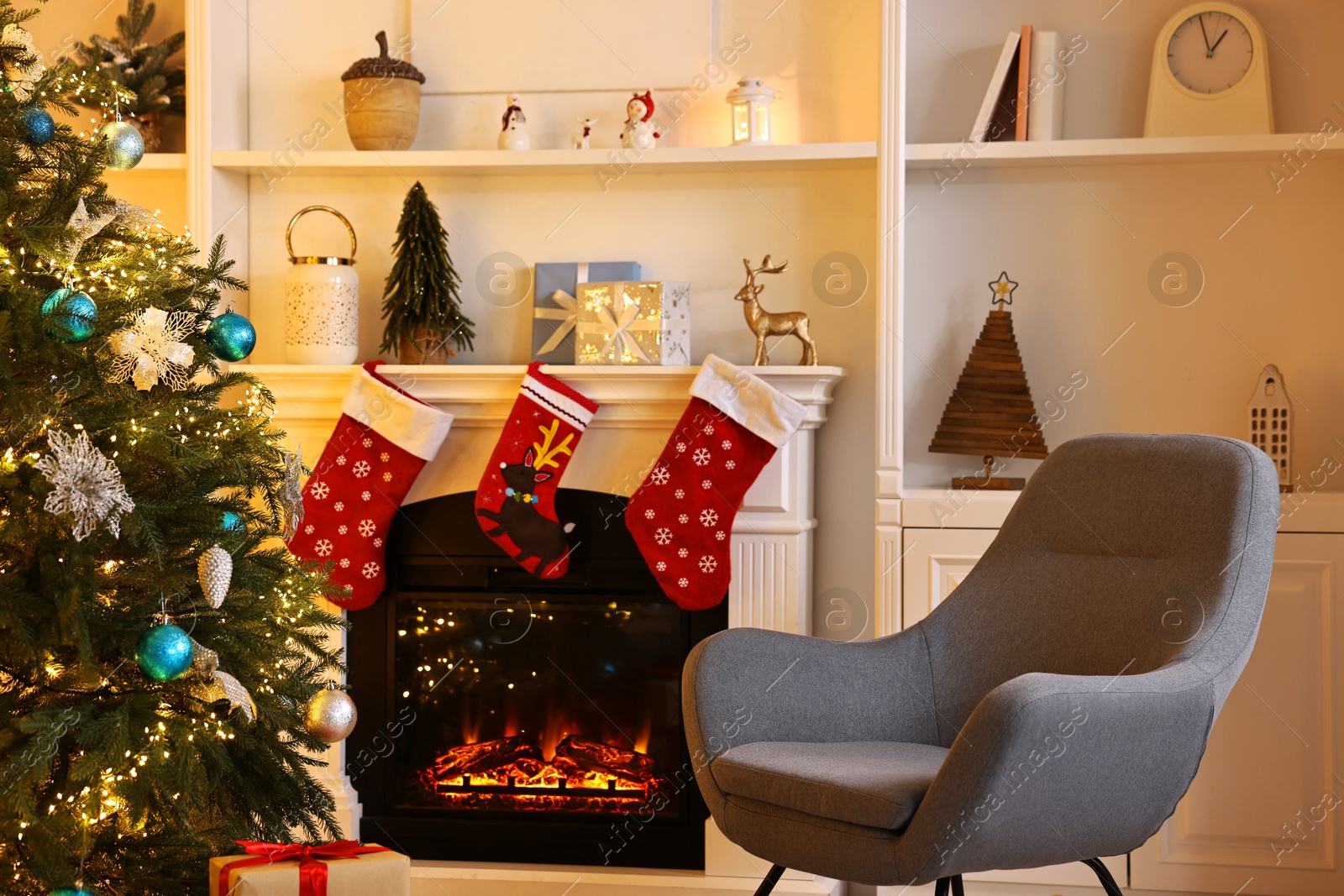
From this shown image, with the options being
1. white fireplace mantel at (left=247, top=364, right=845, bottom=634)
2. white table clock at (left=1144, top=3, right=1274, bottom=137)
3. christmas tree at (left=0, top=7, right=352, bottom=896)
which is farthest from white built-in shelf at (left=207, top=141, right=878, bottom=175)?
christmas tree at (left=0, top=7, right=352, bottom=896)

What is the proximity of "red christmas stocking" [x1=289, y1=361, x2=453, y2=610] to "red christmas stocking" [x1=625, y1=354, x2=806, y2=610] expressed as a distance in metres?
0.55

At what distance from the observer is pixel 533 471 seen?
2.79m

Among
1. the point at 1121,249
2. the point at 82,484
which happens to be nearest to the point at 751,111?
the point at 1121,249

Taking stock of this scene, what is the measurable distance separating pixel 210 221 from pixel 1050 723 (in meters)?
2.32

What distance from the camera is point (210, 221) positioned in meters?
2.95

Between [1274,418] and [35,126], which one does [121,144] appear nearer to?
[35,126]

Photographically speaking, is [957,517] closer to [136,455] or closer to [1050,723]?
[1050,723]

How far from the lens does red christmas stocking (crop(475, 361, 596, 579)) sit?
9.13ft

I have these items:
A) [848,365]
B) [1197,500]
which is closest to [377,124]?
[848,365]

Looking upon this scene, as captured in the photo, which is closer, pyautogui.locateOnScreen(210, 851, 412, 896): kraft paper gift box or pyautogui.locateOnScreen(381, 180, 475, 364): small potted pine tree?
pyautogui.locateOnScreen(210, 851, 412, 896): kraft paper gift box

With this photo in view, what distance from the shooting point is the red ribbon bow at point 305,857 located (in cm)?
152

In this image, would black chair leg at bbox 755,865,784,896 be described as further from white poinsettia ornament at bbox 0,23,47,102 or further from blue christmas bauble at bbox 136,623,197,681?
white poinsettia ornament at bbox 0,23,47,102

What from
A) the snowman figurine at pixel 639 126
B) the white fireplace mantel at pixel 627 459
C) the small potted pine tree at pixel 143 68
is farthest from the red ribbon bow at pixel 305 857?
the small potted pine tree at pixel 143 68

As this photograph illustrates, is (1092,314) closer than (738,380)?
No
